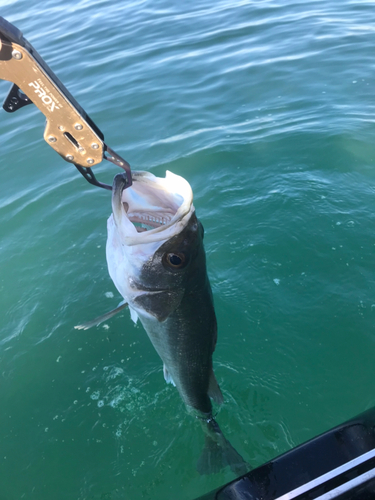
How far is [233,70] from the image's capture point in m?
11.2

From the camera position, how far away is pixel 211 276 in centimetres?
572

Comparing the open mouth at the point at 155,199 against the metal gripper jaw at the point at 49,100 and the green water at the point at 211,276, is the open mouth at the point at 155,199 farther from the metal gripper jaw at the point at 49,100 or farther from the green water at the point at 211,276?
the green water at the point at 211,276

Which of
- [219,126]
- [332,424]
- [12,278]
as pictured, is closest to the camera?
[332,424]

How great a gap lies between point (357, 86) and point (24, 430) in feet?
33.3

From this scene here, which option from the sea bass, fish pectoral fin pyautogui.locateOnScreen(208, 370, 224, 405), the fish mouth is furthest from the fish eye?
fish pectoral fin pyautogui.locateOnScreen(208, 370, 224, 405)

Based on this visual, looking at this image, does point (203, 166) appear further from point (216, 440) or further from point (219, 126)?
point (216, 440)

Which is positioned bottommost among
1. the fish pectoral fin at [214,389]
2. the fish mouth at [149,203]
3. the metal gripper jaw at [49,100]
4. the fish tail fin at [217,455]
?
the fish tail fin at [217,455]

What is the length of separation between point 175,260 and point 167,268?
0.10 metres

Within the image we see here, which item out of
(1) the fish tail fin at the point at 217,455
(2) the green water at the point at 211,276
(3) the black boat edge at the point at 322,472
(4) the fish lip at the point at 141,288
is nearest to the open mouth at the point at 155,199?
(4) the fish lip at the point at 141,288

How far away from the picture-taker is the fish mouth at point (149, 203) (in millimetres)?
2490

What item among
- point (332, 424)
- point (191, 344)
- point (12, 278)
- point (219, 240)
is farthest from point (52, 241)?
point (332, 424)

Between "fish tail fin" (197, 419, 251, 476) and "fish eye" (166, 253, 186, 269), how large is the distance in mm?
1906

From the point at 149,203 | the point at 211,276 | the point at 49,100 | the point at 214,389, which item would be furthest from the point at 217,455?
the point at 49,100

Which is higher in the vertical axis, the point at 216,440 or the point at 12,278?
the point at 12,278
